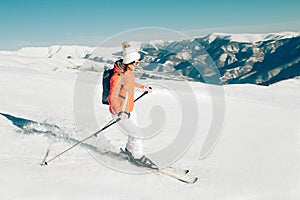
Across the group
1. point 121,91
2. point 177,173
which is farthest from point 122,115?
point 177,173

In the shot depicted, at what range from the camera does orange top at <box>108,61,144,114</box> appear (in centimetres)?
694

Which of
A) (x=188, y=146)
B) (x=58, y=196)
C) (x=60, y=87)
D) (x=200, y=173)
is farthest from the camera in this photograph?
(x=60, y=87)

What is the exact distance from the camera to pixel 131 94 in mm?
7398

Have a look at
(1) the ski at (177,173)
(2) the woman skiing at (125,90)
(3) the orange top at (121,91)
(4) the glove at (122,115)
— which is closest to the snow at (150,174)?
(1) the ski at (177,173)

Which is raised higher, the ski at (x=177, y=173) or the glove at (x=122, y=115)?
the glove at (x=122, y=115)

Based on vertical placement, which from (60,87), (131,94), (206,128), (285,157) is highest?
(131,94)

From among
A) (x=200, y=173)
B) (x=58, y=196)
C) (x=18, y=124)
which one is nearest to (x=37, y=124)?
(x=18, y=124)

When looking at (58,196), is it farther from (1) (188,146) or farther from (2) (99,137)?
(1) (188,146)

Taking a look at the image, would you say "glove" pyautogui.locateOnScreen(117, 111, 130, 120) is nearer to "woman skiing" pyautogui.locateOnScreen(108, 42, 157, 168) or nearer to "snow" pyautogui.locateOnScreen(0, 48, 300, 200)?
"woman skiing" pyautogui.locateOnScreen(108, 42, 157, 168)

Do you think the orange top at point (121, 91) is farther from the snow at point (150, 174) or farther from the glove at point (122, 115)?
the snow at point (150, 174)

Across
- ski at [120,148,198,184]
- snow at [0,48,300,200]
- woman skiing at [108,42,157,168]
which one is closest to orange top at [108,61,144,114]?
woman skiing at [108,42,157,168]

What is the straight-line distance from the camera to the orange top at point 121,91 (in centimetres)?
694

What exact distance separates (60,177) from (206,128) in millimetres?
6506

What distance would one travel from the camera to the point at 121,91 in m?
7.17
